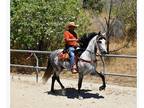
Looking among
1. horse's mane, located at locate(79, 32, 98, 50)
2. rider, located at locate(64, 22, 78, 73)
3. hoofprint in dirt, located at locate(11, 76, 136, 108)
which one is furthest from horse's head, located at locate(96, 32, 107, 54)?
hoofprint in dirt, located at locate(11, 76, 136, 108)

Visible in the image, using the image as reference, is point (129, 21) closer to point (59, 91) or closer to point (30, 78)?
point (30, 78)

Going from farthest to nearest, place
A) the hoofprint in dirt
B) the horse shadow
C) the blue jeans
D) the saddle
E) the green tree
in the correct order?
the green tree, the saddle, the horse shadow, the blue jeans, the hoofprint in dirt

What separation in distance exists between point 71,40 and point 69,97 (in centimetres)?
121

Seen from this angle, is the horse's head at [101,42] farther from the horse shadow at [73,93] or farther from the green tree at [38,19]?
the green tree at [38,19]

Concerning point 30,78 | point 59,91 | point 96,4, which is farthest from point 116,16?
point 59,91

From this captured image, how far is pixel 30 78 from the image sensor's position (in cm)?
1298

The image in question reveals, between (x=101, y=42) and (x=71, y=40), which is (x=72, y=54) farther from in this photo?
(x=101, y=42)

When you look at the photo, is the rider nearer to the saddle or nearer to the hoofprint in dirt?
the saddle

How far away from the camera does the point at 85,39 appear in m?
9.54

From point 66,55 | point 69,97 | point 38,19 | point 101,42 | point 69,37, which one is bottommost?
point 69,97

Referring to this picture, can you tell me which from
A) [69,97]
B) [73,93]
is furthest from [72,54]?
[73,93]

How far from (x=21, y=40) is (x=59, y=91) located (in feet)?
19.0

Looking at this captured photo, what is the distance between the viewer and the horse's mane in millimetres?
9508

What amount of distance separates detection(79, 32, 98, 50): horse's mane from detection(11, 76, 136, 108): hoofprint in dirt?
1064mm
